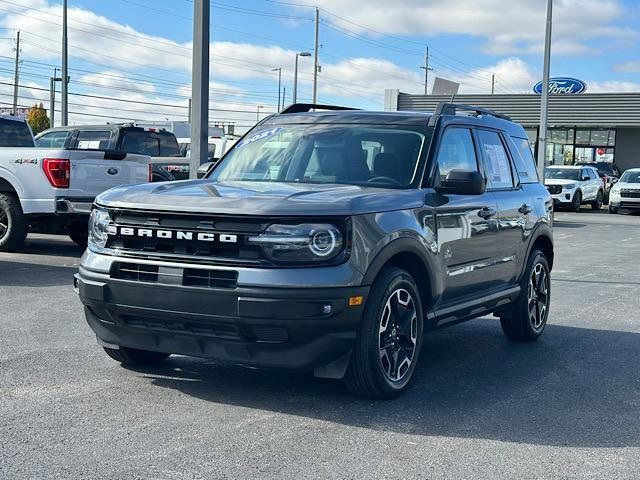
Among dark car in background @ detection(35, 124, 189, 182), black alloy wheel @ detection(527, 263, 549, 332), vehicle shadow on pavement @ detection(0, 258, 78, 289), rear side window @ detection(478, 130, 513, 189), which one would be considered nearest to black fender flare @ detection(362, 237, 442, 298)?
rear side window @ detection(478, 130, 513, 189)

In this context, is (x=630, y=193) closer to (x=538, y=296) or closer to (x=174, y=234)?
(x=538, y=296)

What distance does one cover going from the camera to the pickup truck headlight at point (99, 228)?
5586mm

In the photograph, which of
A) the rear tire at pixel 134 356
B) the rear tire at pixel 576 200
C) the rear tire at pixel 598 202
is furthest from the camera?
the rear tire at pixel 598 202

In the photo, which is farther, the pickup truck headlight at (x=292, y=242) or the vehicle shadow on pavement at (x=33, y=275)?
the vehicle shadow on pavement at (x=33, y=275)

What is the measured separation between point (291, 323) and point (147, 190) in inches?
53.7

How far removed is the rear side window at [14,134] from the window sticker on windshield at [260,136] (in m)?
8.57

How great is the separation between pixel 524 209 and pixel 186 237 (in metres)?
3.49

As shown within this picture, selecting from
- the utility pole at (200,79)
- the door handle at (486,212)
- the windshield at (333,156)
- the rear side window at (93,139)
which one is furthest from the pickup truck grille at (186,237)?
the rear side window at (93,139)

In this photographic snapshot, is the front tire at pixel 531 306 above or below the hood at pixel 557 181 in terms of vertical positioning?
below

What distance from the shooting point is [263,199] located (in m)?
5.25

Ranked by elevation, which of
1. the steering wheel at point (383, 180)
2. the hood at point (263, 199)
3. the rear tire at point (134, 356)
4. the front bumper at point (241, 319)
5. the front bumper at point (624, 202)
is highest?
the steering wheel at point (383, 180)

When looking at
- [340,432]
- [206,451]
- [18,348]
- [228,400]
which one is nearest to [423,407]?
[340,432]

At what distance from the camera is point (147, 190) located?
223 inches

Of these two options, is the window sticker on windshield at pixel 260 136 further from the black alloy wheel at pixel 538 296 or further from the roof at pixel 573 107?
the roof at pixel 573 107
